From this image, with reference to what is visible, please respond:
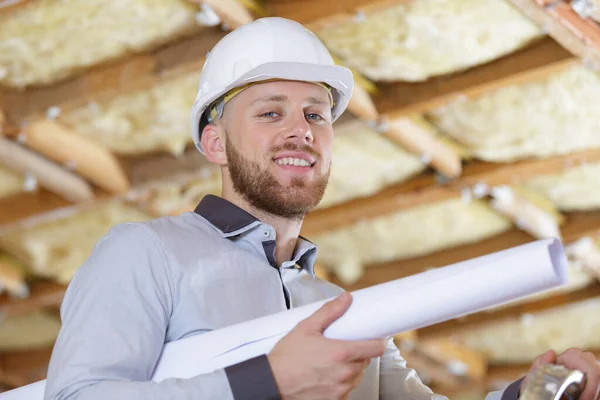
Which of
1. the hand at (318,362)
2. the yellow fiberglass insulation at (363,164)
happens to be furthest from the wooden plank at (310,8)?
the hand at (318,362)

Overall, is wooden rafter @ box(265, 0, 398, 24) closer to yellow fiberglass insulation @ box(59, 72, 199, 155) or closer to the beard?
yellow fiberglass insulation @ box(59, 72, 199, 155)

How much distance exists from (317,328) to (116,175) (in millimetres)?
3305

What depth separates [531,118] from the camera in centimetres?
398

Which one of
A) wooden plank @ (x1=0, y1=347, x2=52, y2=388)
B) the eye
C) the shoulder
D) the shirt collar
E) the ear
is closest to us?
the shoulder

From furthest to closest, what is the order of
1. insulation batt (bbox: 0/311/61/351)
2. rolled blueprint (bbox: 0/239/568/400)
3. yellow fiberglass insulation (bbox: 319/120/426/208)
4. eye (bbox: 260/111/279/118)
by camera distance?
insulation batt (bbox: 0/311/61/351) < yellow fiberglass insulation (bbox: 319/120/426/208) < eye (bbox: 260/111/279/118) < rolled blueprint (bbox: 0/239/568/400)

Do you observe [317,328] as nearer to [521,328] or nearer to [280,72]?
[280,72]

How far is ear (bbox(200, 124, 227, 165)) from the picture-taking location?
1862 millimetres

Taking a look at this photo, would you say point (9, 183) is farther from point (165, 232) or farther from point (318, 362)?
point (318, 362)

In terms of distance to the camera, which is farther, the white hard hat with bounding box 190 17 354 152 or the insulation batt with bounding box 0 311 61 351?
the insulation batt with bounding box 0 311 61 351

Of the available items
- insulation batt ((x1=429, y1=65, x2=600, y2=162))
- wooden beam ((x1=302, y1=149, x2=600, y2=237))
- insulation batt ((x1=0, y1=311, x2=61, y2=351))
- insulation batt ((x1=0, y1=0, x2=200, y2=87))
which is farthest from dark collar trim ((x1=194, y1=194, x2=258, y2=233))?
insulation batt ((x1=0, y1=311, x2=61, y2=351))

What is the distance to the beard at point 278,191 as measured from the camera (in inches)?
66.9

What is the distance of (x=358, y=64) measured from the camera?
376 cm

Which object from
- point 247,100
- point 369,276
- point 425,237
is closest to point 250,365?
point 247,100

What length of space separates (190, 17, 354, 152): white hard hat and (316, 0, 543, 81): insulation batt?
4.79 ft
